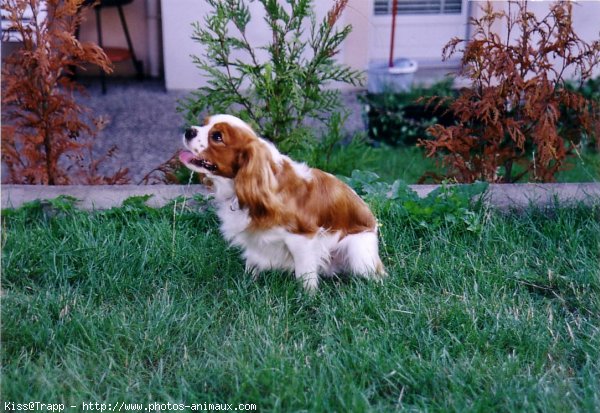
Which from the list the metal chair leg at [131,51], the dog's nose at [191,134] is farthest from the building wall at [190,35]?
the dog's nose at [191,134]

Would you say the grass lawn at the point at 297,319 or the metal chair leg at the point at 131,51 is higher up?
the metal chair leg at the point at 131,51

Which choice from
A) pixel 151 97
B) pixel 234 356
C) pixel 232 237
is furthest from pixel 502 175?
pixel 151 97

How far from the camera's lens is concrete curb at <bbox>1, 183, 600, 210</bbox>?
14.0 feet

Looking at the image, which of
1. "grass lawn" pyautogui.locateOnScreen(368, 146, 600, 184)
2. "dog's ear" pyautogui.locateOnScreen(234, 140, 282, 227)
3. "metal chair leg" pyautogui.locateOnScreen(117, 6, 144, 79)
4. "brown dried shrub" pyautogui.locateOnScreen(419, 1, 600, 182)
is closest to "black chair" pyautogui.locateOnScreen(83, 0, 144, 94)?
"metal chair leg" pyautogui.locateOnScreen(117, 6, 144, 79)

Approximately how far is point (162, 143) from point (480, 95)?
116 inches

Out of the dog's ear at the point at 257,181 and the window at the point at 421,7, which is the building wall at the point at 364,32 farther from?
the dog's ear at the point at 257,181

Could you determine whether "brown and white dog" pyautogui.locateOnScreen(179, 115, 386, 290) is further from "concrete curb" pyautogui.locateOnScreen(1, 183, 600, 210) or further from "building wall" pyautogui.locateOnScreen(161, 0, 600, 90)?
"building wall" pyautogui.locateOnScreen(161, 0, 600, 90)

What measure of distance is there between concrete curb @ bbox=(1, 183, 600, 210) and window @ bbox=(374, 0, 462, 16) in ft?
13.3

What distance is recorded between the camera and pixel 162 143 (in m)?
6.39

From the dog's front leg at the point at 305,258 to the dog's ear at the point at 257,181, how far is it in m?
0.17

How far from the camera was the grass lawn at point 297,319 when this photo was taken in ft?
8.63

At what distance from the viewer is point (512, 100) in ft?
15.2

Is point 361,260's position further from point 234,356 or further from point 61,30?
point 61,30

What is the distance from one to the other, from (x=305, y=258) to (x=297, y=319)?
310 millimetres
